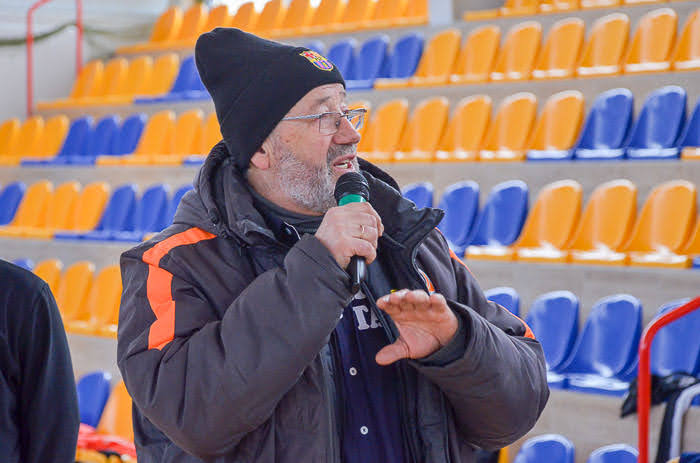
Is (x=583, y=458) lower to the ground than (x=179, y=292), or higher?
lower

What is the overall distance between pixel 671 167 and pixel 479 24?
237 centimetres

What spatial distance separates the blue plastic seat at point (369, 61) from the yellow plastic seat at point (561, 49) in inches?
46.0

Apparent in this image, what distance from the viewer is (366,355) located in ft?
4.55

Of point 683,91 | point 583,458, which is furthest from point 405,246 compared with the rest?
point 683,91

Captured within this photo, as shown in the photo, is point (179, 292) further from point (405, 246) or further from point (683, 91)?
point (683, 91)

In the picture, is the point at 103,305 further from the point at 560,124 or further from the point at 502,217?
the point at 560,124

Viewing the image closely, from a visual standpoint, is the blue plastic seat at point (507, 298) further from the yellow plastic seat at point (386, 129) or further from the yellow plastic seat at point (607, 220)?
the yellow plastic seat at point (386, 129)

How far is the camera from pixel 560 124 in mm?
4793

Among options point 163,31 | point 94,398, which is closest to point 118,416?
point 94,398

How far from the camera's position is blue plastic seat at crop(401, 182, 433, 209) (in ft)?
15.1

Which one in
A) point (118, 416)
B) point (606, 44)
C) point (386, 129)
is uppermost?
point (606, 44)

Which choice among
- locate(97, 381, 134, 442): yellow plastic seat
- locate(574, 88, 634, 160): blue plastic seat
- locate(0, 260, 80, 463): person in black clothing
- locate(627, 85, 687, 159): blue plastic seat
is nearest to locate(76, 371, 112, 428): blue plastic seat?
locate(97, 381, 134, 442): yellow plastic seat

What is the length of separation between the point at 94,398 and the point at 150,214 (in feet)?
6.47

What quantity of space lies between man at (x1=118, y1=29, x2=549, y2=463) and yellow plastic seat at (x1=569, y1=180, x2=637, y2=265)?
2.69 m
